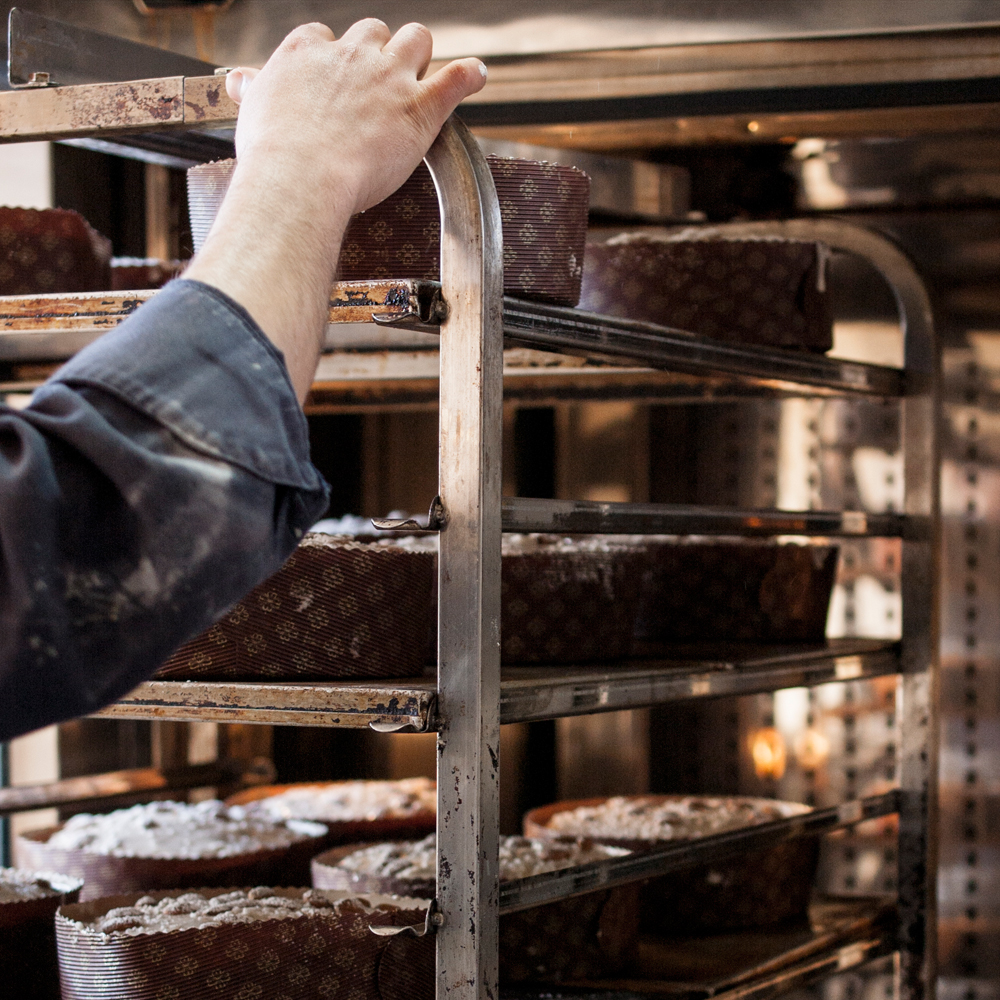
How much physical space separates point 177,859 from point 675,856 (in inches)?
26.6

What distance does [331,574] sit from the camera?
56.6 inches

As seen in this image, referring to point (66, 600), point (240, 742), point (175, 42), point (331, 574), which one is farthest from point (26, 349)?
point (66, 600)

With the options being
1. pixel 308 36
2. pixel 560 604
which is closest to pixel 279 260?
pixel 308 36

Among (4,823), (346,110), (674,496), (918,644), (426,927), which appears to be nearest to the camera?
(346,110)

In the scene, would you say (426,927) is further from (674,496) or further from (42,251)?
(674,496)

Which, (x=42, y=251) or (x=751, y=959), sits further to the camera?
(x=751, y=959)

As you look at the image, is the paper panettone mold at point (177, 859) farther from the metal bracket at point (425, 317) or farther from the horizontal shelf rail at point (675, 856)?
the metal bracket at point (425, 317)

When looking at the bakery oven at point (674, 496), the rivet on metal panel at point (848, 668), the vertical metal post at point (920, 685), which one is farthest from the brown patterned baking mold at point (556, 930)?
the vertical metal post at point (920, 685)

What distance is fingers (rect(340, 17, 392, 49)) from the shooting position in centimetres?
95

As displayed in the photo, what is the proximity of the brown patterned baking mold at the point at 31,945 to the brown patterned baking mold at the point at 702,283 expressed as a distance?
3.28ft

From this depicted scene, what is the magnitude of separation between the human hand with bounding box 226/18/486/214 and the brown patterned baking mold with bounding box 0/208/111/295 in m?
0.73

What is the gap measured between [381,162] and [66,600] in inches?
16.1

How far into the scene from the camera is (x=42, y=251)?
1.64 meters

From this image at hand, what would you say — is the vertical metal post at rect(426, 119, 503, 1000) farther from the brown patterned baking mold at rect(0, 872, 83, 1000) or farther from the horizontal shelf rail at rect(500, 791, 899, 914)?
the brown patterned baking mold at rect(0, 872, 83, 1000)
